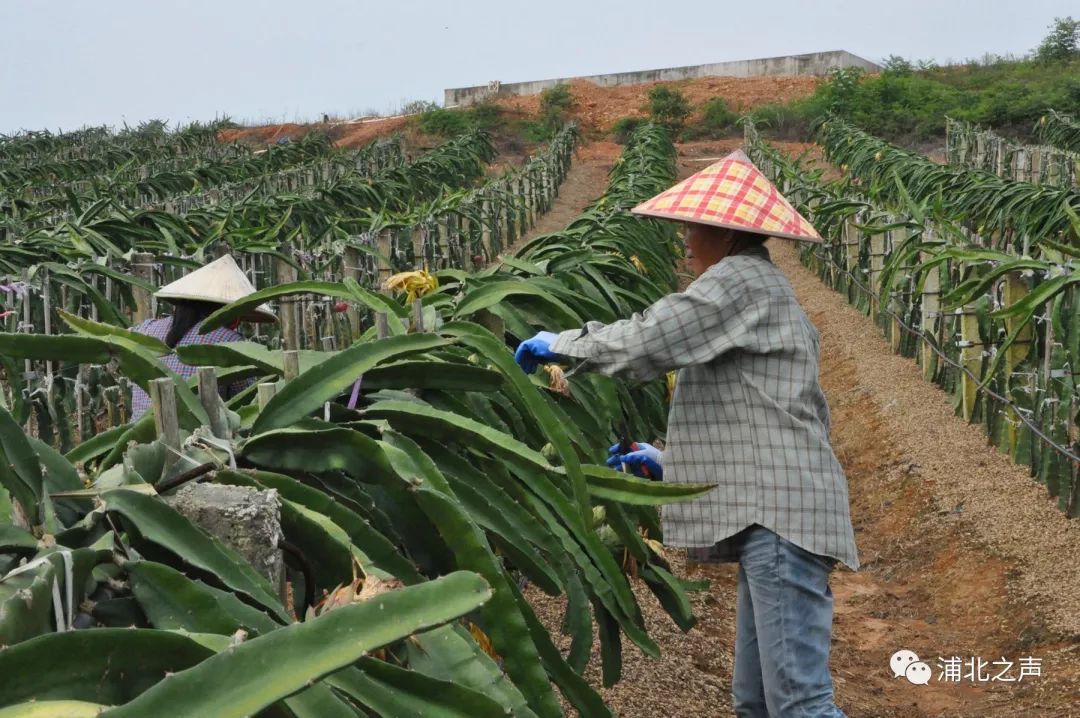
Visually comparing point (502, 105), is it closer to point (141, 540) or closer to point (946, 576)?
point (946, 576)

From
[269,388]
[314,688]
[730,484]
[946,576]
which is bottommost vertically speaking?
[946,576]

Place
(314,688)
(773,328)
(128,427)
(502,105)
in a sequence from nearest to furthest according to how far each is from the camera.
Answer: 1. (314,688)
2. (128,427)
3. (773,328)
4. (502,105)

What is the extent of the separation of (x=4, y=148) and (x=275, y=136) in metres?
14.2

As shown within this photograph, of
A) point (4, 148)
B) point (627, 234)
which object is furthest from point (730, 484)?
point (4, 148)

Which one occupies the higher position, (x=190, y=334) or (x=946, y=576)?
(x=190, y=334)

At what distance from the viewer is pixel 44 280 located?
4.75m

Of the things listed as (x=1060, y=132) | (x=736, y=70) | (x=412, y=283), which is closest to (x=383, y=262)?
(x=412, y=283)

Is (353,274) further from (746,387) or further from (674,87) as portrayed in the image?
(674,87)

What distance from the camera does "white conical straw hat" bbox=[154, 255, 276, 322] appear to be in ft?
13.0

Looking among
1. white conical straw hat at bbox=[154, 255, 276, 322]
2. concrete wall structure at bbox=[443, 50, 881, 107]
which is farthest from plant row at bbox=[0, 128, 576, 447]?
concrete wall structure at bbox=[443, 50, 881, 107]

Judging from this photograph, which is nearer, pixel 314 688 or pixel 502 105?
pixel 314 688

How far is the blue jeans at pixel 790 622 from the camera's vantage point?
2889mm

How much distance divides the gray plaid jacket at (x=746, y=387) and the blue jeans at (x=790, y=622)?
2.0 inches

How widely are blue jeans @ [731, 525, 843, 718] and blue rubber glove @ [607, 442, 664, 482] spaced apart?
0.40 metres
